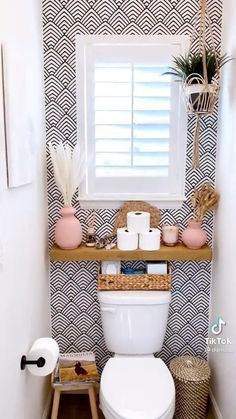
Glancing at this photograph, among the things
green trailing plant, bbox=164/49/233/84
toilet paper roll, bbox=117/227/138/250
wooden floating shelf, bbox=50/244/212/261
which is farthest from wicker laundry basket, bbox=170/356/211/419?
green trailing plant, bbox=164/49/233/84

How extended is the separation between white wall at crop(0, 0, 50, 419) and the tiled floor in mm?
174

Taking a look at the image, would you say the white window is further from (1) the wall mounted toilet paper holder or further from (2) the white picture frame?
(1) the wall mounted toilet paper holder

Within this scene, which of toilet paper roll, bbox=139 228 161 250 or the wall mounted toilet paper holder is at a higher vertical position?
toilet paper roll, bbox=139 228 161 250

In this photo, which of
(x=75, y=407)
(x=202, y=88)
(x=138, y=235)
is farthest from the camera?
(x=75, y=407)

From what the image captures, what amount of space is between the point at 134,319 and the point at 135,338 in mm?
106

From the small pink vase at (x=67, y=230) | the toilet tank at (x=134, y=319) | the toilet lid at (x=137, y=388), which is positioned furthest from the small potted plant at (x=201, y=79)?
the toilet lid at (x=137, y=388)

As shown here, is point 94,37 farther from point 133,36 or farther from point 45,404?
point 45,404

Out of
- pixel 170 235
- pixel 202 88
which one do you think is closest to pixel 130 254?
pixel 170 235

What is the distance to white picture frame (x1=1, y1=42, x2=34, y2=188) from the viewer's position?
1206mm

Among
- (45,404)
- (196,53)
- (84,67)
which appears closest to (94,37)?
(84,67)

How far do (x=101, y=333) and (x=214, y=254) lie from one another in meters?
0.80

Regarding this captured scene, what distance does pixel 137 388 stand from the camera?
1.55 meters

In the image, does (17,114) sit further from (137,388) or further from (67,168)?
(137,388)

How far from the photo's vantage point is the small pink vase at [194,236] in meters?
1.91
